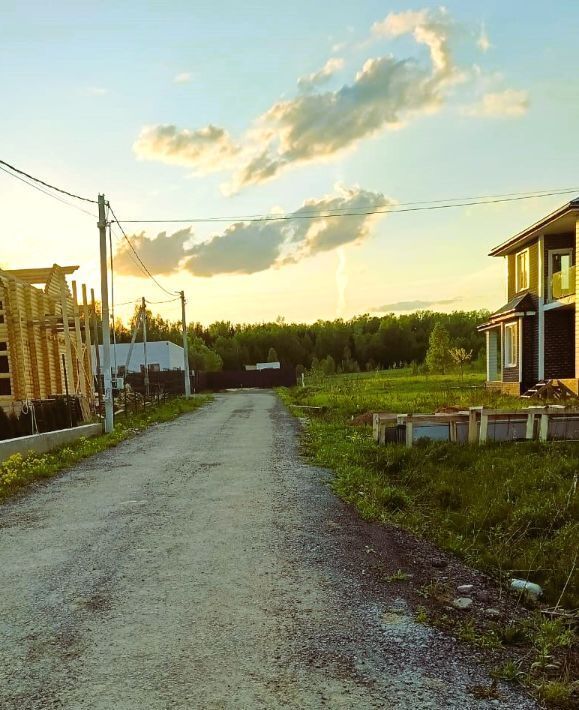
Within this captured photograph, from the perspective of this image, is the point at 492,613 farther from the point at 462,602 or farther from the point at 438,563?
the point at 438,563

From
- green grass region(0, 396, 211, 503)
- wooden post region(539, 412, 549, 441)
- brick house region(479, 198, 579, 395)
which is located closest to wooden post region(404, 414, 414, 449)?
wooden post region(539, 412, 549, 441)

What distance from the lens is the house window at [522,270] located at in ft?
81.7

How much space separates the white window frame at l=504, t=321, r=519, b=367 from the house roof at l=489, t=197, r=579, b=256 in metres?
3.41

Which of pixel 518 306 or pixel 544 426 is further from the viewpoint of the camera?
pixel 518 306

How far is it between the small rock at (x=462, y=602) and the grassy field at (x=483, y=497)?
629mm

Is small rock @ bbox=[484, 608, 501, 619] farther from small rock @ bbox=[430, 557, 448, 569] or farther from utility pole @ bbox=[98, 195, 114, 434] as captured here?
utility pole @ bbox=[98, 195, 114, 434]

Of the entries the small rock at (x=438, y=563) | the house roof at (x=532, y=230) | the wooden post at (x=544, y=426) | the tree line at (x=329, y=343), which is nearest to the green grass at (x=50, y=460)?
the small rock at (x=438, y=563)

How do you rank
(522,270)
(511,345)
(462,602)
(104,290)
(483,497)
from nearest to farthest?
(462,602)
(483,497)
(104,290)
(511,345)
(522,270)

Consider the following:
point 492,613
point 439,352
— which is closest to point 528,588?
point 492,613

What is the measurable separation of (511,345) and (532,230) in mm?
5554

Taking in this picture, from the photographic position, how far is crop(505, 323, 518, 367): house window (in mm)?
24980

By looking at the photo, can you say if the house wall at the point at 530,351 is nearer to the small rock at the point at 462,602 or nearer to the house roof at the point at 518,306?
the house roof at the point at 518,306

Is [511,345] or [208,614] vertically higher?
[511,345]

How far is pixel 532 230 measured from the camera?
73.1 feet
